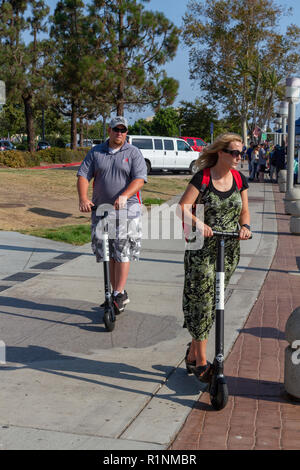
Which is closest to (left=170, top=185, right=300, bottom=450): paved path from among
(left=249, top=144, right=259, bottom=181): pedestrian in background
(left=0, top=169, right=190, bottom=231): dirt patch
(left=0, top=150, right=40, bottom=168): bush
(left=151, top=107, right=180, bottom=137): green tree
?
(left=0, top=169, right=190, bottom=231): dirt patch

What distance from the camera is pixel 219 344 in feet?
12.8

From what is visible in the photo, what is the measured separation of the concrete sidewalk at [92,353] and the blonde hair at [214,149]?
4.99 feet

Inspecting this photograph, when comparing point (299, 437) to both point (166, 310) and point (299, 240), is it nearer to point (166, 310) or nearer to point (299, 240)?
point (166, 310)

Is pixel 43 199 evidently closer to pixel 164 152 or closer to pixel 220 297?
pixel 220 297

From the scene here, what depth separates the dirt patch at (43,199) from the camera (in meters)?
13.1

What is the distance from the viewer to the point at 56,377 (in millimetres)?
4355

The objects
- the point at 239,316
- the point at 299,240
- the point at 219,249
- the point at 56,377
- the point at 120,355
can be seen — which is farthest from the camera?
the point at 299,240

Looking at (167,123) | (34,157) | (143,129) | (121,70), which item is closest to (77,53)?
(121,70)

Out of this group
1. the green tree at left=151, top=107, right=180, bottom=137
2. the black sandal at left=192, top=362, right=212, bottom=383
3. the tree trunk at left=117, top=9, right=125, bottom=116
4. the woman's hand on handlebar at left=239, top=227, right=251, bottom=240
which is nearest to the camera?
the woman's hand on handlebar at left=239, top=227, right=251, bottom=240

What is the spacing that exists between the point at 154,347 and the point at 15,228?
23.7 feet

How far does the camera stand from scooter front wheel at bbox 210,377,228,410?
3795 millimetres

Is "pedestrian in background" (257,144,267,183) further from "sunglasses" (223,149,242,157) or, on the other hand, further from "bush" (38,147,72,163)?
"sunglasses" (223,149,242,157)

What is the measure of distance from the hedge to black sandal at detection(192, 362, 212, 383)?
29.9 m

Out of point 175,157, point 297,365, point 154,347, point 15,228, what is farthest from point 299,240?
point 175,157
